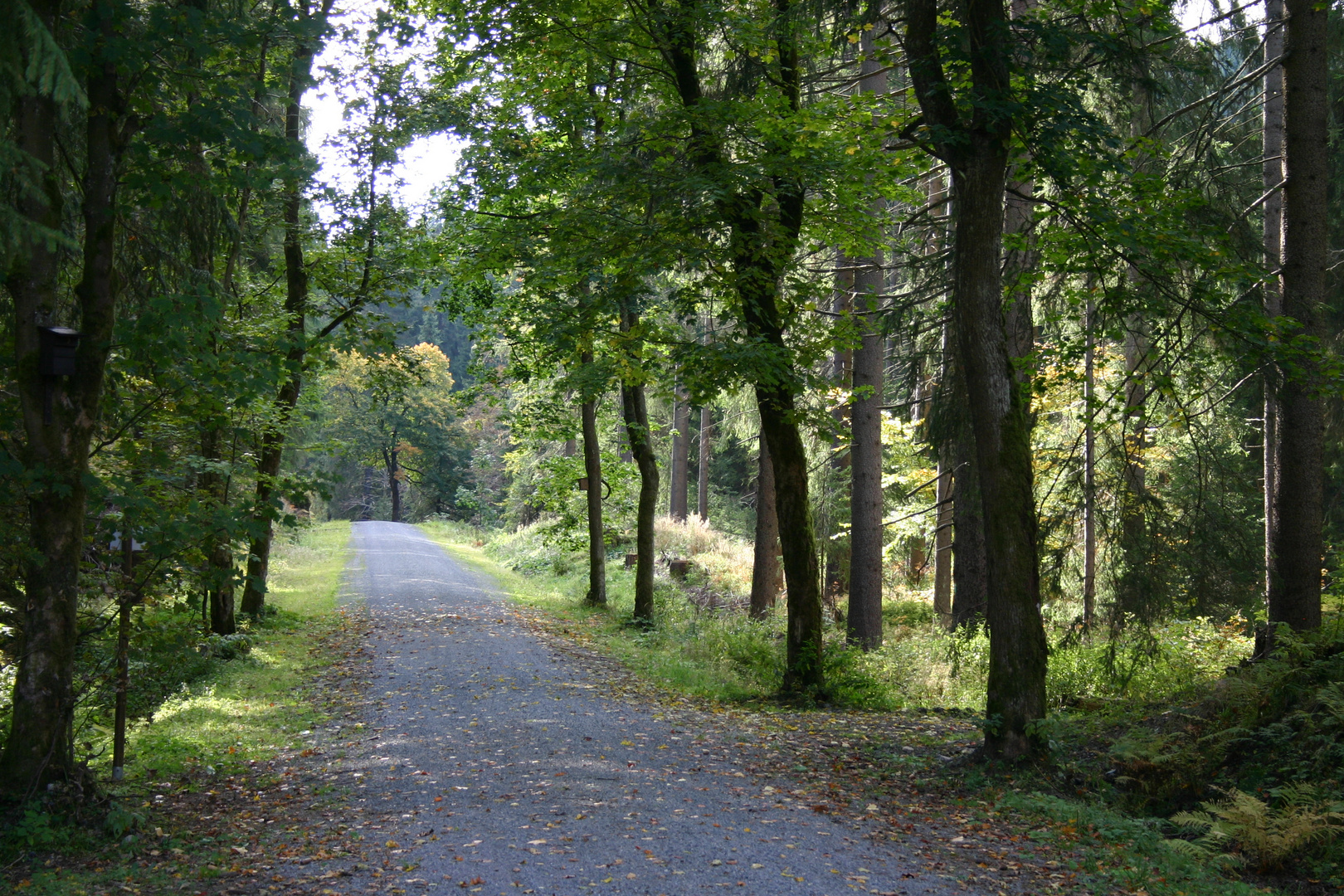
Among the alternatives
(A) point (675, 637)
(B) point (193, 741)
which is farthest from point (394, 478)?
(B) point (193, 741)

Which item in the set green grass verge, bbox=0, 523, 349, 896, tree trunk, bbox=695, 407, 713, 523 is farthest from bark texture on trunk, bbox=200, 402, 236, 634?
tree trunk, bbox=695, 407, 713, 523

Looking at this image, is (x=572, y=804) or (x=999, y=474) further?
(x=999, y=474)

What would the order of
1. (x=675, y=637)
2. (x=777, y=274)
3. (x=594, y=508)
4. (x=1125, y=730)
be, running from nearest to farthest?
(x=1125, y=730)
(x=777, y=274)
(x=675, y=637)
(x=594, y=508)

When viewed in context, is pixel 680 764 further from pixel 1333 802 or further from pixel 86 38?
pixel 86 38

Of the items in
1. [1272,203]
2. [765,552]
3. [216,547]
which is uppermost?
[1272,203]

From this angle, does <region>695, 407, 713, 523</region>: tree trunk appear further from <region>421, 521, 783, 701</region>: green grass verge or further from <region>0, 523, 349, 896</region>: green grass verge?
<region>0, 523, 349, 896</region>: green grass verge

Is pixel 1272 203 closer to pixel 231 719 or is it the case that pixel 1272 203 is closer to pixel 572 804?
pixel 572 804

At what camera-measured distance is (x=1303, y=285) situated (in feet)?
27.7

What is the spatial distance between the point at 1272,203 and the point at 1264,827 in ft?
26.0

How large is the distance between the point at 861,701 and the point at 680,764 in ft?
A: 11.7

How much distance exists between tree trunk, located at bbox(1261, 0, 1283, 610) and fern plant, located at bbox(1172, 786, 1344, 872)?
3.56m

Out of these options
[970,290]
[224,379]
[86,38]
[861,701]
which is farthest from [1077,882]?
[86,38]

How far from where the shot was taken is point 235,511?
6.10 metres

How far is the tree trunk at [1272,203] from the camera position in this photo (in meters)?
9.12
